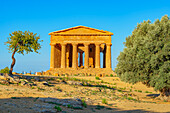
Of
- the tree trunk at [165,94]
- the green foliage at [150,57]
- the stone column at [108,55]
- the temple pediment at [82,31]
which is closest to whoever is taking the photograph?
the green foliage at [150,57]

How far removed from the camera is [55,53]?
5416cm

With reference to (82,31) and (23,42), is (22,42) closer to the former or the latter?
(23,42)

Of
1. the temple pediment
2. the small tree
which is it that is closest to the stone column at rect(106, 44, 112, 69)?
the temple pediment

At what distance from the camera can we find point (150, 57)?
A: 65.6 ft

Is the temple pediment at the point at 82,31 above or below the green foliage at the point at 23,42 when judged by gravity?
above

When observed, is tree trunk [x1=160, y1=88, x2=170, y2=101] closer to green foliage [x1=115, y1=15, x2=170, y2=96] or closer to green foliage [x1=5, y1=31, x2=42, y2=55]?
green foliage [x1=115, y1=15, x2=170, y2=96]

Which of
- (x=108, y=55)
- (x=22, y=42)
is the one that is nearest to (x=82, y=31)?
(x=108, y=55)

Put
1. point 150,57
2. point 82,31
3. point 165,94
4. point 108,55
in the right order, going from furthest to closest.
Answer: point 108,55 → point 82,31 → point 165,94 → point 150,57

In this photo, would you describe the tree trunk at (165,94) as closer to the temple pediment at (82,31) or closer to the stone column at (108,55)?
the stone column at (108,55)

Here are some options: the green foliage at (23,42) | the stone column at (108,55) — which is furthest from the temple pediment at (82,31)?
the green foliage at (23,42)

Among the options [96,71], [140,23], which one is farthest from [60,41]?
[140,23]

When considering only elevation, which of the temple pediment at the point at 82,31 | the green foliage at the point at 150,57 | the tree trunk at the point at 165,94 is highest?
the temple pediment at the point at 82,31

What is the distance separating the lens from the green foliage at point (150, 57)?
759 inches

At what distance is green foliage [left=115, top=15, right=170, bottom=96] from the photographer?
759 inches
